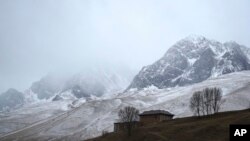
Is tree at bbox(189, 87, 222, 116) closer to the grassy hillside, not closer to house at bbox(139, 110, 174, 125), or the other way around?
house at bbox(139, 110, 174, 125)

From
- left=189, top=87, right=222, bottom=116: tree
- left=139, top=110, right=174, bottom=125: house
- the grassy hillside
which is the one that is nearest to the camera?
the grassy hillside

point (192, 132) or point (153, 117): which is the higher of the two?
point (153, 117)

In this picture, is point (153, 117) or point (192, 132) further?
point (153, 117)

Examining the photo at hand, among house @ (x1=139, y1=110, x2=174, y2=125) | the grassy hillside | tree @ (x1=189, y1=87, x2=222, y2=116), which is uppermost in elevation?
tree @ (x1=189, y1=87, x2=222, y2=116)

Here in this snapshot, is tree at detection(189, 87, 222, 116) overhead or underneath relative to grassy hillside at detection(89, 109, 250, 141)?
overhead

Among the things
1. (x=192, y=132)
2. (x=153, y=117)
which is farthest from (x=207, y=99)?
(x=192, y=132)

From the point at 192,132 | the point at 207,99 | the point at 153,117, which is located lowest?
the point at 192,132

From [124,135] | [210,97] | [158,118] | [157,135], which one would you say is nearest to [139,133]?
[124,135]

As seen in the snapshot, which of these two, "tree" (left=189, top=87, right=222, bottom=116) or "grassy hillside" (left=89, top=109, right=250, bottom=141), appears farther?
"tree" (left=189, top=87, right=222, bottom=116)

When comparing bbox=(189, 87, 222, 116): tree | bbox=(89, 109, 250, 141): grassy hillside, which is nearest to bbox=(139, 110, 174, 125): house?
bbox=(189, 87, 222, 116): tree

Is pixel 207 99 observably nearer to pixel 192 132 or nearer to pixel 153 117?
pixel 153 117

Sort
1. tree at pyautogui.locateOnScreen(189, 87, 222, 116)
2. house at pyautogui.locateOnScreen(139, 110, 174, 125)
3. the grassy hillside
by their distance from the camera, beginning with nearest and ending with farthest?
the grassy hillside
tree at pyautogui.locateOnScreen(189, 87, 222, 116)
house at pyautogui.locateOnScreen(139, 110, 174, 125)

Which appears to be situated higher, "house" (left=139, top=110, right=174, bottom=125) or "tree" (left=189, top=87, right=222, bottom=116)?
"tree" (left=189, top=87, right=222, bottom=116)

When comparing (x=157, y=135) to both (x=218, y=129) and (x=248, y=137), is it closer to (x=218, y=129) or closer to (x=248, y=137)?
(x=218, y=129)
